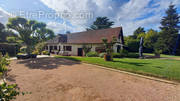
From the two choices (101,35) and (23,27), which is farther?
(101,35)

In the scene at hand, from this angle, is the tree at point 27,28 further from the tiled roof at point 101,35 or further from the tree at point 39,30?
the tiled roof at point 101,35

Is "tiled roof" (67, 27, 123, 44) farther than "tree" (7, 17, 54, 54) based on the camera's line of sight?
Yes

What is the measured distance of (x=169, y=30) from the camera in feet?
76.8

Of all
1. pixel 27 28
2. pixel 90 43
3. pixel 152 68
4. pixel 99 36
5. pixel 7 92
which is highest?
pixel 27 28

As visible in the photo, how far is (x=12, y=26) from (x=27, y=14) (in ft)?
8.68

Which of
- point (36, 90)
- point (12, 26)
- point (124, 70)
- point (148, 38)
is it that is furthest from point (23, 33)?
point (148, 38)

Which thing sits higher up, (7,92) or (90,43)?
(90,43)

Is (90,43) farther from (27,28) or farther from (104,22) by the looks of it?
(104,22)

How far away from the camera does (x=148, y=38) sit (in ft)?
83.6

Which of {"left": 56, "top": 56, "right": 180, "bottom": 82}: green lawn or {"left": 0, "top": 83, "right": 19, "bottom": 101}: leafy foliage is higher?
{"left": 0, "top": 83, "right": 19, "bottom": 101}: leafy foliage

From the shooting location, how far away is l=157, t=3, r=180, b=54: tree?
73.2 ft

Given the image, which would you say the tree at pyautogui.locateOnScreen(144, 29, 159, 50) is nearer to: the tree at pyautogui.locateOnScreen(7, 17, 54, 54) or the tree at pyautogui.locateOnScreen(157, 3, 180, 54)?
the tree at pyautogui.locateOnScreen(157, 3, 180, 54)

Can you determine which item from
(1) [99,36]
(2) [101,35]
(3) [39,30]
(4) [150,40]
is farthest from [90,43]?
(4) [150,40]

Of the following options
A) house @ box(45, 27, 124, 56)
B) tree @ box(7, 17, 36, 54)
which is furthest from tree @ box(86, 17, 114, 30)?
tree @ box(7, 17, 36, 54)
